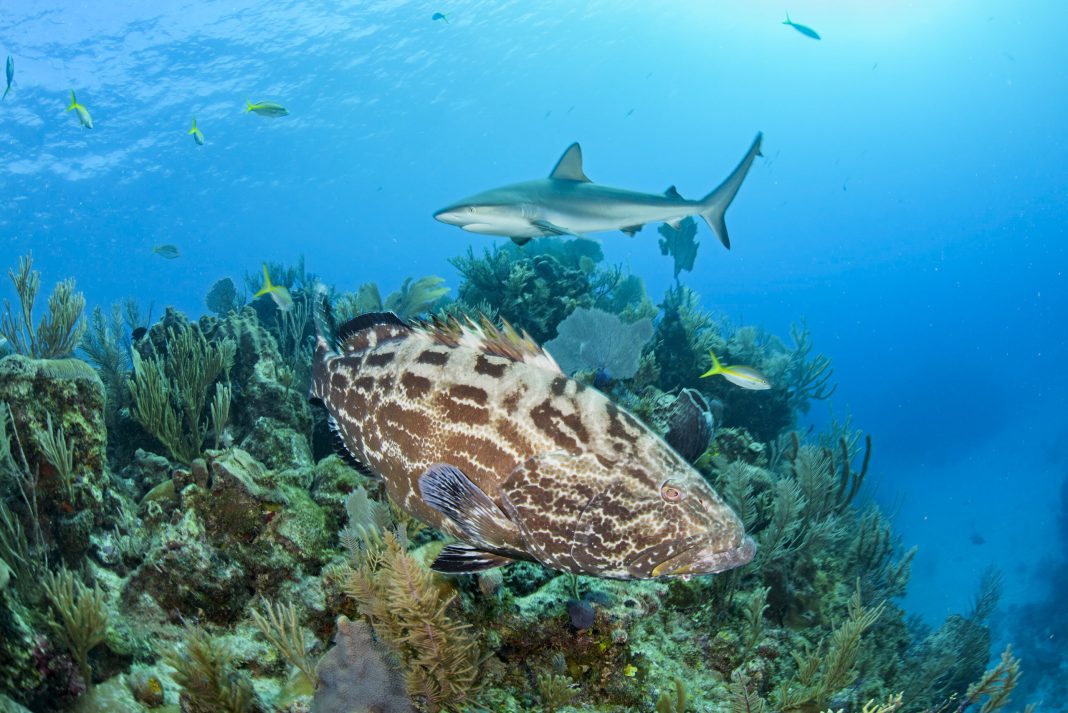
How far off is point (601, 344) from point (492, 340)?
4.66 meters

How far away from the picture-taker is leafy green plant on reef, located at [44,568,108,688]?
2.81 meters

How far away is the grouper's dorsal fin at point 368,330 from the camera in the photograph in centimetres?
310

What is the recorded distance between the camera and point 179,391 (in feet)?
19.3

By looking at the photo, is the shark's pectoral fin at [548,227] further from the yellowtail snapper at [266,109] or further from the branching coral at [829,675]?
the yellowtail snapper at [266,109]

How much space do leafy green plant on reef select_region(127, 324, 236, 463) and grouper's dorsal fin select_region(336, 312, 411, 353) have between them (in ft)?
9.05

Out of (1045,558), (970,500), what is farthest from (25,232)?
(970,500)

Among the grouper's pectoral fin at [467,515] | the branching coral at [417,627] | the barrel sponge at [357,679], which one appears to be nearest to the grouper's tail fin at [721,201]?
the grouper's pectoral fin at [467,515]

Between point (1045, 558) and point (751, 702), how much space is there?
3888 centimetres

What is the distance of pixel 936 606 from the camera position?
96.0 feet

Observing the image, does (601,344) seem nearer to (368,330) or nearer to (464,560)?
(368,330)

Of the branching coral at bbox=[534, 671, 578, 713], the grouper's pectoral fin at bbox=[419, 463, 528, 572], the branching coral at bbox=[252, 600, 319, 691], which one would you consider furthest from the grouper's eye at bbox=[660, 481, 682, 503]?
the branching coral at bbox=[252, 600, 319, 691]

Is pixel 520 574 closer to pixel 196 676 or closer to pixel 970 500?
pixel 196 676

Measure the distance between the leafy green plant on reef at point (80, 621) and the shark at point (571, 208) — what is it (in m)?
5.40

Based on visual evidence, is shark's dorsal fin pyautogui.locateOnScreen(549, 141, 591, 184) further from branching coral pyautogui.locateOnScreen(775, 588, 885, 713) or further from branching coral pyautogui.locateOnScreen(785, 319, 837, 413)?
branching coral pyautogui.locateOnScreen(785, 319, 837, 413)
